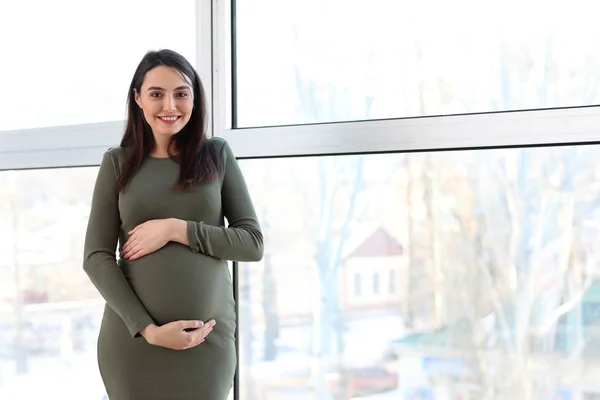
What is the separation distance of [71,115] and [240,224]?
1.01 metres

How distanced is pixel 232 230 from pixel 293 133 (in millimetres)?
389

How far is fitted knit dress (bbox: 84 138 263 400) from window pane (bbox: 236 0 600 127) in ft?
1.39

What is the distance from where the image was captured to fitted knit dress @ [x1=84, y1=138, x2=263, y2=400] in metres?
1.58

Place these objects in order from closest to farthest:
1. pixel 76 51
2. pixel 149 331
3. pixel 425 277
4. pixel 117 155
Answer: pixel 149 331
pixel 117 155
pixel 425 277
pixel 76 51

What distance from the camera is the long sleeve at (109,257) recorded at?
1.56 m

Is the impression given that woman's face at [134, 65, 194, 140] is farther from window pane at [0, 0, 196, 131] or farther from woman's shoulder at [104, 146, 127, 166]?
window pane at [0, 0, 196, 131]

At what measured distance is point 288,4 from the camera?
1983 mm

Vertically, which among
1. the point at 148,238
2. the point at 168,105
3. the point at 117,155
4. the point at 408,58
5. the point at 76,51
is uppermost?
the point at 76,51

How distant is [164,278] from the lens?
1.59 m

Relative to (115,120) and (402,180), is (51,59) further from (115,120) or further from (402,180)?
(402,180)

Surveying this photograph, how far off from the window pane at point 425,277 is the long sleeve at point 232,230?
302 mm

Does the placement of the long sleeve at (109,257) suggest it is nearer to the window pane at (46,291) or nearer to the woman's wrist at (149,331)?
the woman's wrist at (149,331)

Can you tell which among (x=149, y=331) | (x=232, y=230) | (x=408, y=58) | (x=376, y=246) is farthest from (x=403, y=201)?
(x=149, y=331)

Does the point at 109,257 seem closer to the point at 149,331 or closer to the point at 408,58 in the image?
the point at 149,331
